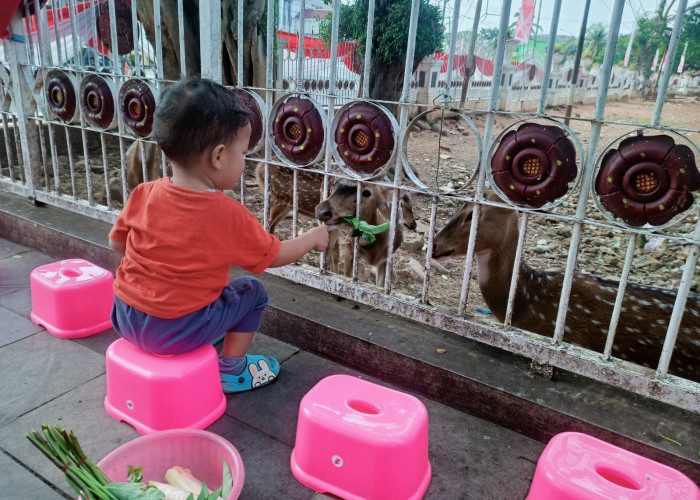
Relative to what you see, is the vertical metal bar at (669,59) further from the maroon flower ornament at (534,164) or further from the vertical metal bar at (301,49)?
the vertical metal bar at (301,49)

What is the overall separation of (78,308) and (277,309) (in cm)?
122

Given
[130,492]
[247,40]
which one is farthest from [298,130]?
[247,40]

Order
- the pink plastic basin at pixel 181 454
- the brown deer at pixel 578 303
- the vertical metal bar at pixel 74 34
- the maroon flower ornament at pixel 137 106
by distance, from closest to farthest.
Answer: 1. the pink plastic basin at pixel 181 454
2. the brown deer at pixel 578 303
3. the maroon flower ornament at pixel 137 106
4. the vertical metal bar at pixel 74 34

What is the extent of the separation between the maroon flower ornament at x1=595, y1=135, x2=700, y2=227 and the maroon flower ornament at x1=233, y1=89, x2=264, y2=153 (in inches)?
79.0

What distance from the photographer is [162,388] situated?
2406 mm

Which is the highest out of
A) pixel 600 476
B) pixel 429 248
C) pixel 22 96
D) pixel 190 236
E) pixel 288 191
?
pixel 22 96

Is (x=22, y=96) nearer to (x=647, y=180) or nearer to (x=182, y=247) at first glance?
(x=182, y=247)

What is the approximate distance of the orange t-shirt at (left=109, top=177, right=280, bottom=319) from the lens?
91.7 inches

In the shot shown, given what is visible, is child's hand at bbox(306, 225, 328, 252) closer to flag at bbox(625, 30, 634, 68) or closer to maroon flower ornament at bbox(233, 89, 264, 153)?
maroon flower ornament at bbox(233, 89, 264, 153)

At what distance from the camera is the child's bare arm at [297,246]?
256cm

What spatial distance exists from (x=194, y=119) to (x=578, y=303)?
2.66m

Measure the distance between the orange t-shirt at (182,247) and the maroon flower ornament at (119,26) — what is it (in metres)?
3.77

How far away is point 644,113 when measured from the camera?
12.0ft

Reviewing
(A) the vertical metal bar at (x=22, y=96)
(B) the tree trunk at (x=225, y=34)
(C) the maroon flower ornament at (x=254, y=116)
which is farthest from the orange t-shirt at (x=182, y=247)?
(B) the tree trunk at (x=225, y=34)
